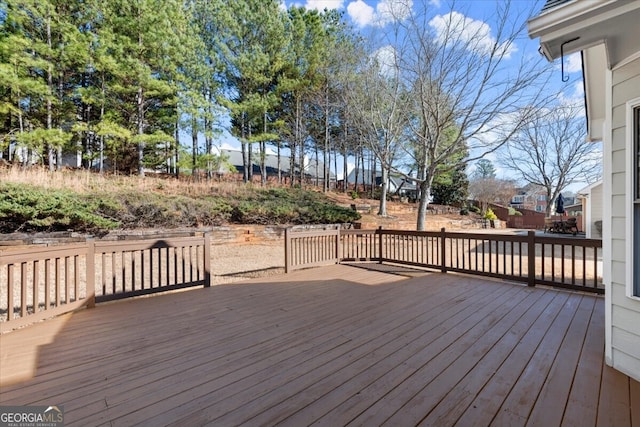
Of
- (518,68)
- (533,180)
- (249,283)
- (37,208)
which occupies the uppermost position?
(518,68)

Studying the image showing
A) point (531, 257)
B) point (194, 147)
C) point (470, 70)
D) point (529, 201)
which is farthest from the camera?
point (529, 201)

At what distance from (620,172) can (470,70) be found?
667 centimetres

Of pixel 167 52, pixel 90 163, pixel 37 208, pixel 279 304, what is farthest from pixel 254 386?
pixel 90 163

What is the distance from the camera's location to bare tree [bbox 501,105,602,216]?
15.9 meters

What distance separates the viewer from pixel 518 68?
23.6 ft

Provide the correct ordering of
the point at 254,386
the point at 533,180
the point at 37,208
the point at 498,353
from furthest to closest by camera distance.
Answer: the point at 533,180 → the point at 37,208 → the point at 498,353 → the point at 254,386

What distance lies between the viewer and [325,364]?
219 centimetres

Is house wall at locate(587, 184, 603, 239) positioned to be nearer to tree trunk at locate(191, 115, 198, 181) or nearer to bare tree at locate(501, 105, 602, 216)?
bare tree at locate(501, 105, 602, 216)

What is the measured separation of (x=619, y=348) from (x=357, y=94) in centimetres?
869

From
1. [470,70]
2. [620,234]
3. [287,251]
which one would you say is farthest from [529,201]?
[620,234]

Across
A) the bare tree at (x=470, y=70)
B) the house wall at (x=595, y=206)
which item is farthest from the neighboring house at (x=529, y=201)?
the bare tree at (x=470, y=70)

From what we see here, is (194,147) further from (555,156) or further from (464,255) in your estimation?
(555,156)

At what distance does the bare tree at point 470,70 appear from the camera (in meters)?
7.13

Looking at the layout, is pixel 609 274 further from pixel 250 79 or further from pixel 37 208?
pixel 250 79
